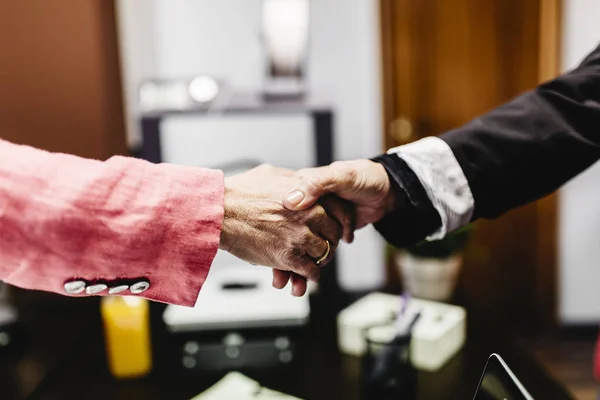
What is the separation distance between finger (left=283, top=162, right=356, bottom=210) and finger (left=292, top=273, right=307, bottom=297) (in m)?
0.14

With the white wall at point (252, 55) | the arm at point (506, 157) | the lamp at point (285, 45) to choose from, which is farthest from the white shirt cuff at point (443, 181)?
the white wall at point (252, 55)

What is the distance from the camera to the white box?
3.57ft

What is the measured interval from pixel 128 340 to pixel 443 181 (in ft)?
2.08

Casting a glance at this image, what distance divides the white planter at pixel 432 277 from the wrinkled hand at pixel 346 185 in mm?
551

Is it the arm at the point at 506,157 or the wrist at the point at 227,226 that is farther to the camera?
the arm at the point at 506,157

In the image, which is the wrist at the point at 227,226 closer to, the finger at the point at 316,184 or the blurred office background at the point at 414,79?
the finger at the point at 316,184

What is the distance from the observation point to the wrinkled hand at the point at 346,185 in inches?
42.3

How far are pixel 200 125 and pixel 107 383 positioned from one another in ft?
6.12

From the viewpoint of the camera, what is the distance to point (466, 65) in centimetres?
292

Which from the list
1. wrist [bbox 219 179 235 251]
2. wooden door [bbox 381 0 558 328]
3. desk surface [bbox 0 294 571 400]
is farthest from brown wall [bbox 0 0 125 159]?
wooden door [bbox 381 0 558 328]

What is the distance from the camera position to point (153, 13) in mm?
2781

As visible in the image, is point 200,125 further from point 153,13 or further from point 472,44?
point 472,44

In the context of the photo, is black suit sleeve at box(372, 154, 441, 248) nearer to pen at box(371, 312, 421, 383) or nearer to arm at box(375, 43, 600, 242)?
arm at box(375, 43, 600, 242)

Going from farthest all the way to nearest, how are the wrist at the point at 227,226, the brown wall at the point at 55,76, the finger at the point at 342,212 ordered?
the brown wall at the point at 55,76 < the finger at the point at 342,212 < the wrist at the point at 227,226
